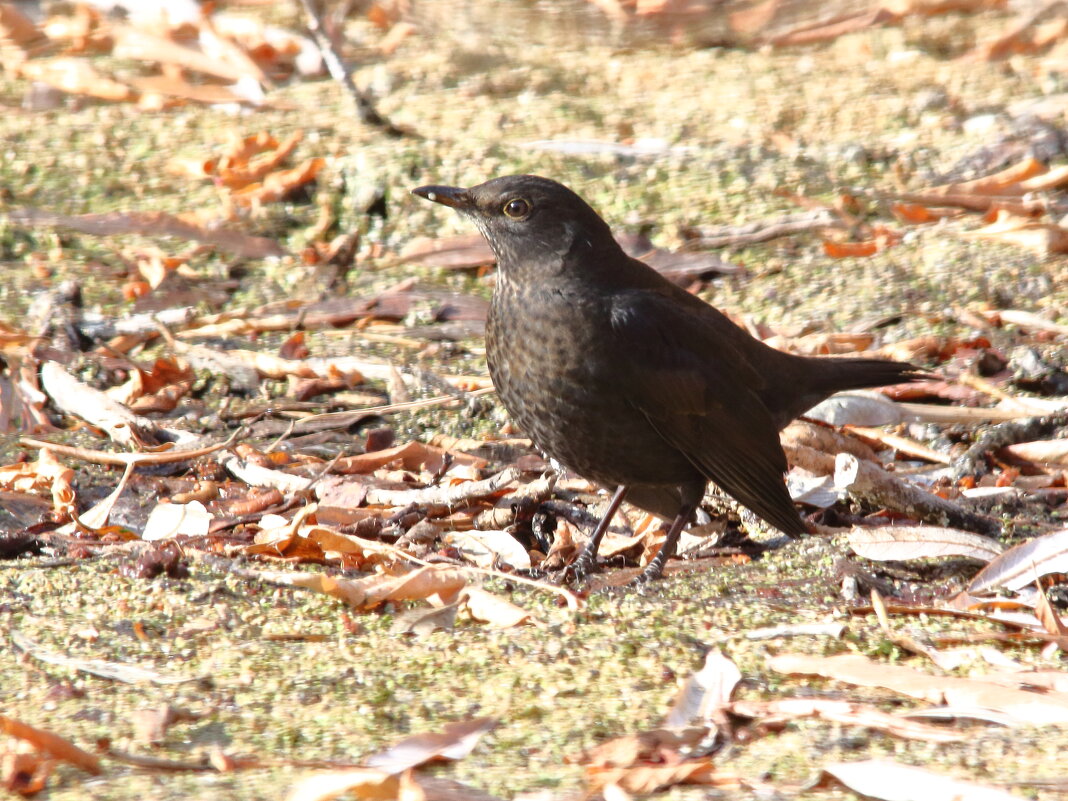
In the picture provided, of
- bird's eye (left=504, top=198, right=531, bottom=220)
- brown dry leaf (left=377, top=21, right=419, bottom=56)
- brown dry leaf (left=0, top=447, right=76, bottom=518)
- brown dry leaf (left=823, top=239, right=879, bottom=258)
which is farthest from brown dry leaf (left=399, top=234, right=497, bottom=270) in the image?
brown dry leaf (left=377, top=21, right=419, bottom=56)

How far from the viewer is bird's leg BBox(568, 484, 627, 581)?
400 centimetres

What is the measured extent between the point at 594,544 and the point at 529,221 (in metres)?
1.09

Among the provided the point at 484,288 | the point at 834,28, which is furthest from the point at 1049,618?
the point at 834,28

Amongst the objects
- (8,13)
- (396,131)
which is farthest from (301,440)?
(8,13)

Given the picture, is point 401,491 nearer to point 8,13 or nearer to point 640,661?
point 640,661

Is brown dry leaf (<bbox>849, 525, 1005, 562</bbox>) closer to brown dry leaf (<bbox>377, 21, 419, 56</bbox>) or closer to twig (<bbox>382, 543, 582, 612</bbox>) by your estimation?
twig (<bbox>382, 543, 582, 612</bbox>)

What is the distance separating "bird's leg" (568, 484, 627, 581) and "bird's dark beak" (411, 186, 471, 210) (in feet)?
3.53

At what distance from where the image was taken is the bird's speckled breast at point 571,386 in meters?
4.09

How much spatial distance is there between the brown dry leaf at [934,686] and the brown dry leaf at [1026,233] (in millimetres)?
3572

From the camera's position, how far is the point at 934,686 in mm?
2818

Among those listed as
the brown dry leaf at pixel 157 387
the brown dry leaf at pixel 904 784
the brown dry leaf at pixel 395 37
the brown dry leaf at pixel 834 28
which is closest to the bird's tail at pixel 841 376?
the brown dry leaf at pixel 157 387

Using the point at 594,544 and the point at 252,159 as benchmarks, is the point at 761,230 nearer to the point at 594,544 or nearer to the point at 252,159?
the point at 252,159

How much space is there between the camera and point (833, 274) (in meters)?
6.11

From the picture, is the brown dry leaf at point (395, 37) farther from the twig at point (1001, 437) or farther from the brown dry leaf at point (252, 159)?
the twig at point (1001, 437)
